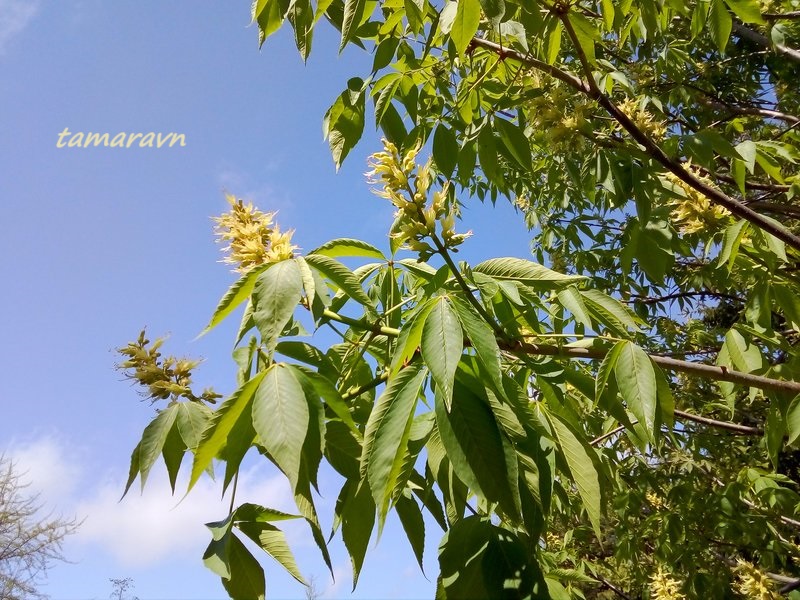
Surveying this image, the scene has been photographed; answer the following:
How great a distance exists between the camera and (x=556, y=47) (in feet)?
7.17

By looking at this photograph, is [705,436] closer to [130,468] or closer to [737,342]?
[737,342]

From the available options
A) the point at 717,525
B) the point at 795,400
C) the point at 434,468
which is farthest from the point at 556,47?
the point at 717,525

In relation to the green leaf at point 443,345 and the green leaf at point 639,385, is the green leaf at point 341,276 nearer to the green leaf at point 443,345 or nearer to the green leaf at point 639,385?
the green leaf at point 443,345

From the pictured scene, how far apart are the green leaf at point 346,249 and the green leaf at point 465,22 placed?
1.71 feet

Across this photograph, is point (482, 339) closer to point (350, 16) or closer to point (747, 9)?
point (350, 16)

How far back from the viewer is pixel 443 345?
107 centimetres

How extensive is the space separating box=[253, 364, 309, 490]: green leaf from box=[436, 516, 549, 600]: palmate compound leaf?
411 millimetres

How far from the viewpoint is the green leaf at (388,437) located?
1013 millimetres

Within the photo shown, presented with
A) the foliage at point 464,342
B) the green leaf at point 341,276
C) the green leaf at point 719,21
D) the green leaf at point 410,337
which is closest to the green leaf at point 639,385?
the foliage at point 464,342

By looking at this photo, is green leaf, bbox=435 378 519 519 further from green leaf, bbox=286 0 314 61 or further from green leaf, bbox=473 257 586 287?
green leaf, bbox=286 0 314 61

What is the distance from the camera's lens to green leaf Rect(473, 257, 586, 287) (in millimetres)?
1377

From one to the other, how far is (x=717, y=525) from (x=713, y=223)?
242cm

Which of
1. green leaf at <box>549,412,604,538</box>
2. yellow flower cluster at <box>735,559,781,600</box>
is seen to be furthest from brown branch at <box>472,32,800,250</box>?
yellow flower cluster at <box>735,559,781,600</box>

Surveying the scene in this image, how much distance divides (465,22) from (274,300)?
866mm
